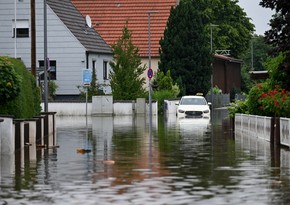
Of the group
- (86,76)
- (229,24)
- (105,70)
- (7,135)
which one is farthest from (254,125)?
(229,24)

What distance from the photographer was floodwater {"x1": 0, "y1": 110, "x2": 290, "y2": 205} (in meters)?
16.8

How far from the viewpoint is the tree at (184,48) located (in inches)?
3317

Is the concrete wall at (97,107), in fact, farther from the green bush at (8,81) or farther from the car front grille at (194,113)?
the green bush at (8,81)

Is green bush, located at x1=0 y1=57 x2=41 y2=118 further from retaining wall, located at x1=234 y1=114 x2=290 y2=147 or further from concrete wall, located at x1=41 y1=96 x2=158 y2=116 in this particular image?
concrete wall, located at x1=41 y1=96 x2=158 y2=116

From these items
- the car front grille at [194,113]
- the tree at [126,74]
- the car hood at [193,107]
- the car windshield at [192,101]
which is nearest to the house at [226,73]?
the tree at [126,74]

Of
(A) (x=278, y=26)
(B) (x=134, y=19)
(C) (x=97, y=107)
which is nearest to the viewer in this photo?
(A) (x=278, y=26)

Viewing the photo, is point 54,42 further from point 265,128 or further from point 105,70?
point 265,128

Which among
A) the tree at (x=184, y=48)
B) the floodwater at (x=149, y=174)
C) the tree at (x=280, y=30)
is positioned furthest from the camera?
the tree at (x=184, y=48)

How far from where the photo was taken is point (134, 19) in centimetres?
9294

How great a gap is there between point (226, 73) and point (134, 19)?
2530 centimetres

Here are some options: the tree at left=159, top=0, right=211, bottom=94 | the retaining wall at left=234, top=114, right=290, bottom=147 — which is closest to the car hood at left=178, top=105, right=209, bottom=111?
the tree at left=159, top=0, right=211, bottom=94

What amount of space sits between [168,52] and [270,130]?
50.8m

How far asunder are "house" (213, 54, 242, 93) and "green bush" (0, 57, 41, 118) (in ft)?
234

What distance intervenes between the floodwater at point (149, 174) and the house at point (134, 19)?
187 feet
